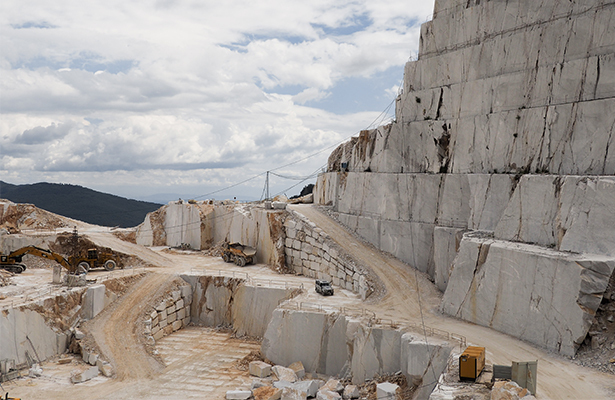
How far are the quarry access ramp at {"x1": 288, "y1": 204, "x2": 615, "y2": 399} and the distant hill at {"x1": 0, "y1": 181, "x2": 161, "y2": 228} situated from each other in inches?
3096

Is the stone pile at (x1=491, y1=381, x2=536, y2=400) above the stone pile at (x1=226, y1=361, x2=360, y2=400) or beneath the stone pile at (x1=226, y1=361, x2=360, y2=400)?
above

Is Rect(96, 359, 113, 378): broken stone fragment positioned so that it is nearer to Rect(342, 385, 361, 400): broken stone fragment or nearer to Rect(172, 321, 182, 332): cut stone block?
Rect(172, 321, 182, 332): cut stone block

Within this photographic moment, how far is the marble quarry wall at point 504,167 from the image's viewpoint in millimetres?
21078

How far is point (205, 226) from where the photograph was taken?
47000 millimetres

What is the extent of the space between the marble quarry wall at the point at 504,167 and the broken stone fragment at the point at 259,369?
9554 millimetres

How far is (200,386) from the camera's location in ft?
81.6

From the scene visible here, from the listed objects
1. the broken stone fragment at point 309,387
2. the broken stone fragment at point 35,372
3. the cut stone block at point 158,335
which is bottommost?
the broken stone fragment at point 35,372

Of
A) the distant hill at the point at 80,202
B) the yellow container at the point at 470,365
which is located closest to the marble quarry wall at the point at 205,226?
the yellow container at the point at 470,365

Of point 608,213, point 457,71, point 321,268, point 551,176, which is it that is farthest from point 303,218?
point 608,213

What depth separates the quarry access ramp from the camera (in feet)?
56.5

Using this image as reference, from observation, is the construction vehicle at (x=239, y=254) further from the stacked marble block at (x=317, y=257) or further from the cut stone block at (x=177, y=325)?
the cut stone block at (x=177, y=325)

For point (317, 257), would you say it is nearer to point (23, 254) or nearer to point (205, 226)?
point (205, 226)

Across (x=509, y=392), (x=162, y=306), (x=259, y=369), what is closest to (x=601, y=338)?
(x=509, y=392)

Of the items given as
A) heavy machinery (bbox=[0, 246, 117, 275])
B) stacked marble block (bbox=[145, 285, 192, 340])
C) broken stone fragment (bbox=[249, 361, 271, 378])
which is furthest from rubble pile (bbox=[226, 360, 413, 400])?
heavy machinery (bbox=[0, 246, 117, 275])
